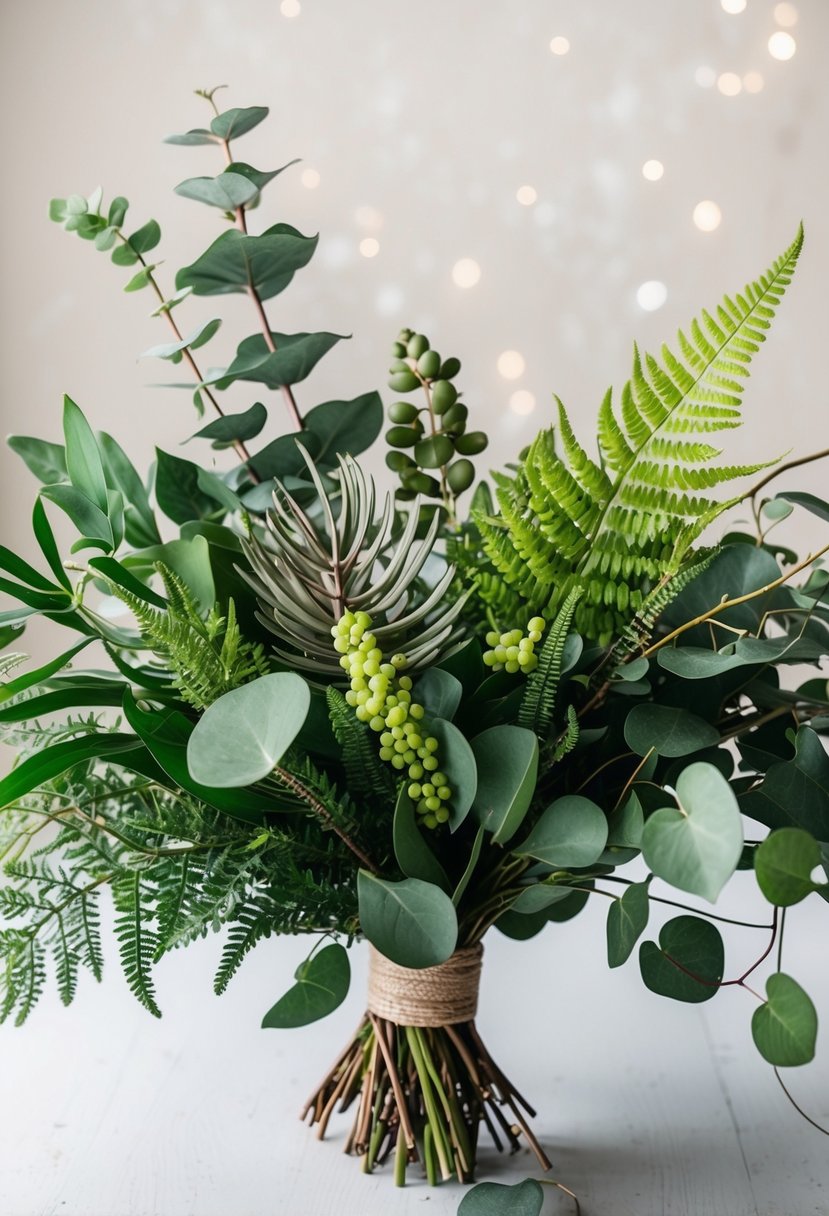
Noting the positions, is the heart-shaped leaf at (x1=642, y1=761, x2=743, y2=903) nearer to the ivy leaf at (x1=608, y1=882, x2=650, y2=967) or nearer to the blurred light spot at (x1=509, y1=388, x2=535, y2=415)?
the ivy leaf at (x1=608, y1=882, x2=650, y2=967)

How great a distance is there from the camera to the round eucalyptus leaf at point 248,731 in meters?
0.32

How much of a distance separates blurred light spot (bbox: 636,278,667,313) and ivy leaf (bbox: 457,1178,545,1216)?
85 centimetres

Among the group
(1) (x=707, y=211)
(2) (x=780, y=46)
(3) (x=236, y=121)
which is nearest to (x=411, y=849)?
(3) (x=236, y=121)

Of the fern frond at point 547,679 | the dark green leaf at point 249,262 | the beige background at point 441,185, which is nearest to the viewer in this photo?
the fern frond at point 547,679

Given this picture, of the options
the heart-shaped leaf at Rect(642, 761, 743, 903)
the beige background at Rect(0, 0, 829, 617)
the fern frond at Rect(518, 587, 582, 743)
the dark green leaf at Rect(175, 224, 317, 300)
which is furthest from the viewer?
the beige background at Rect(0, 0, 829, 617)

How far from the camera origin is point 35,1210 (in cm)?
48

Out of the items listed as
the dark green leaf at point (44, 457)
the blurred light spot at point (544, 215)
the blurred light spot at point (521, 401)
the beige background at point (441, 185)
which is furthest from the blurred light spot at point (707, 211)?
the dark green leaf at point (44, 457)

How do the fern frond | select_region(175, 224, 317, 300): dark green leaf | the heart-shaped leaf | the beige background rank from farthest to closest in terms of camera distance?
1. the beige background
2. select_region(175, 224, 317, 300): dark green leaf
3. the fern frond
4. the heart-shaped leaf

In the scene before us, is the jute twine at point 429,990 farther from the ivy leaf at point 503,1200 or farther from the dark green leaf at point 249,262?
the dark green leaf at point 249,262

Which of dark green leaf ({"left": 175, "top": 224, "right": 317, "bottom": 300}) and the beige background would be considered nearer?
dark green leaf ({"left": 175, "top": 224, "right": 317, "bottom": 300})

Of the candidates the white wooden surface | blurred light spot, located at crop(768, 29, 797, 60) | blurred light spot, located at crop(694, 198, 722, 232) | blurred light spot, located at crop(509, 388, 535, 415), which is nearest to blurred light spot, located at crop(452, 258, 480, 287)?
blurred light spot, located at crop(509, 388, 535, 415)

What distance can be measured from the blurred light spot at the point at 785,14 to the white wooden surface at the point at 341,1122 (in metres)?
0.89

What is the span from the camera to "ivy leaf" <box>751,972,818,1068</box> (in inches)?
12.5

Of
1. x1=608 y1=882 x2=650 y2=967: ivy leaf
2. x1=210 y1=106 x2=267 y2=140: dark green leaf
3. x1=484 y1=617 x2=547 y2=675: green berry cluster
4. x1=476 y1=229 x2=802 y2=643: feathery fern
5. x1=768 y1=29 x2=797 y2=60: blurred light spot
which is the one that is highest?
x1=768 y1=29 x2=797 y2=60: blurred light spot
